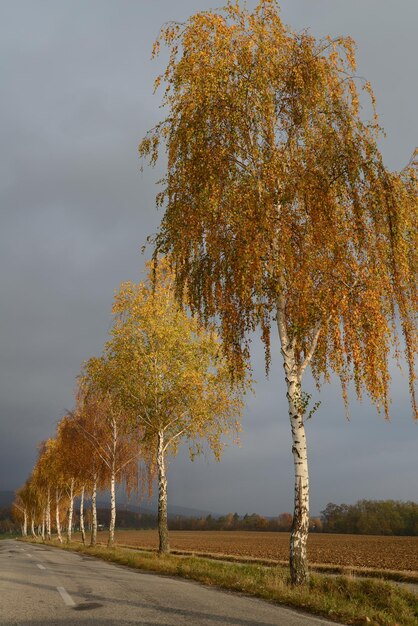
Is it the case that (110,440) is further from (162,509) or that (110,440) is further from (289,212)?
(289,212)

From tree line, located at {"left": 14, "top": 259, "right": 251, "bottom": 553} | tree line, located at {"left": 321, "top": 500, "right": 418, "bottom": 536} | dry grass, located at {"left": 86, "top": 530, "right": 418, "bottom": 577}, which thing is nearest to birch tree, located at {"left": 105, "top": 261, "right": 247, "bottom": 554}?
tree line, located at {"left": 14, "top": 259, "right": 251, "bottom": 553}

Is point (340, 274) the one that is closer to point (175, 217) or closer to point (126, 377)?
point (175, 217)

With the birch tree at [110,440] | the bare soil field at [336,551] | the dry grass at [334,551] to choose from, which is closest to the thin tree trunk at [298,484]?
the dry grass at [334,551]

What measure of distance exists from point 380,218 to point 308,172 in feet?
6.35

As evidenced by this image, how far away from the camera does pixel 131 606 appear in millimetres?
9344

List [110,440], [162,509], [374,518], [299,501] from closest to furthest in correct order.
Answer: [299,501], [162,509], [110,440], [374,518]

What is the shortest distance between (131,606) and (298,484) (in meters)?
4.85

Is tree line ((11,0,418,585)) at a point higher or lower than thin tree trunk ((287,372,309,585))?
higher

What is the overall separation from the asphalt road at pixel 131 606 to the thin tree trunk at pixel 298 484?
1.63m

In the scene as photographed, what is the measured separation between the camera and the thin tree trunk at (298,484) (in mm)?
12375

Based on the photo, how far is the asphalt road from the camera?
8.02 metres

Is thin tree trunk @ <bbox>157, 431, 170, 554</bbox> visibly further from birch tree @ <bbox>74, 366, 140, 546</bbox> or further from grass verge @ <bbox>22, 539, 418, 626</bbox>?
grass verge @ <bbox>22, 539, 418, 626</bbox>

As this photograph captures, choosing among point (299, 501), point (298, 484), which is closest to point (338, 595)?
point (299, 501)

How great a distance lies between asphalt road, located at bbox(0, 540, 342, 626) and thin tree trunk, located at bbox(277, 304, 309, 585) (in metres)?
1.63
